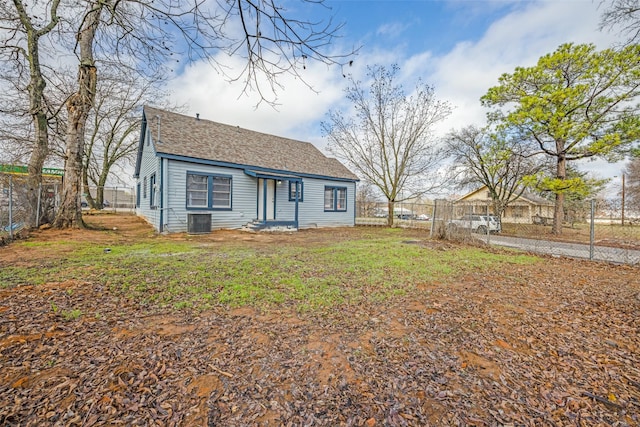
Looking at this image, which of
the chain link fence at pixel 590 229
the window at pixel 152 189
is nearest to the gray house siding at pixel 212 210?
the window at pixel 152 189

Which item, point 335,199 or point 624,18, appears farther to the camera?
point 335,199

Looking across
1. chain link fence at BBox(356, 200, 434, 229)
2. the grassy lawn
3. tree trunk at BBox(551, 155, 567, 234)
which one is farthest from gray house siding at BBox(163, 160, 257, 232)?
tree trunk at BBox(551, 155, 567, 234)

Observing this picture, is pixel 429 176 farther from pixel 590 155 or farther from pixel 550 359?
pixel 550 359

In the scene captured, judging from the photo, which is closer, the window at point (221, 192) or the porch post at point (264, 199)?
the window at point (221, 192)

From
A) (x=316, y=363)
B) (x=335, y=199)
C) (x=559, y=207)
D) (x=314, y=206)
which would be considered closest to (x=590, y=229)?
(x=316, y=363)

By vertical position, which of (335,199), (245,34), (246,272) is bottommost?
(246,272)

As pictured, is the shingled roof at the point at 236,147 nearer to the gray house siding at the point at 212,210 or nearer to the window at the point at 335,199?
the gray house siding at the point at 212,210

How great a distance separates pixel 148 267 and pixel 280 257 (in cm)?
271

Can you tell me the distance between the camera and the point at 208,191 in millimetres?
11656

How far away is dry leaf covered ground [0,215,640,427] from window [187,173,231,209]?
25.8 feet

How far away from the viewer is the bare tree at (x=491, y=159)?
16228mm

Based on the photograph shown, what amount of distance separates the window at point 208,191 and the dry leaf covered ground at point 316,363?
25.8 ft

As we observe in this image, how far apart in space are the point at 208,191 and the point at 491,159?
54.7 feet

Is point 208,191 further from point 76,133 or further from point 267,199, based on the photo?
point 76,133
